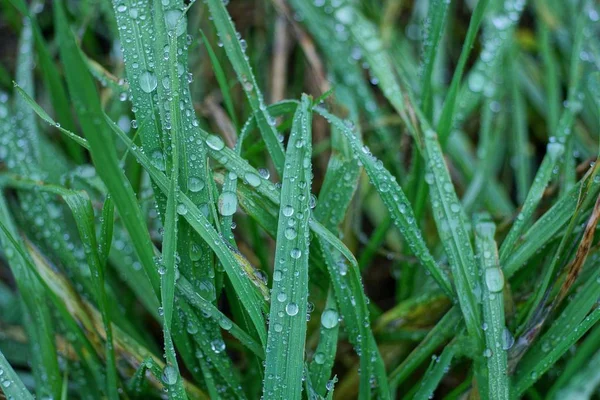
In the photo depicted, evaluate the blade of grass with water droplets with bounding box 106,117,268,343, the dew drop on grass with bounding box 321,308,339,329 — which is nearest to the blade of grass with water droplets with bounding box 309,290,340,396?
the dew drop on grass with bounding box 321,308,339,329

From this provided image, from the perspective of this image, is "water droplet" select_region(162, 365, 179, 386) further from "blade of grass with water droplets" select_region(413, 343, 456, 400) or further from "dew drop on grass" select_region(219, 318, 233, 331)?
"blade of grass with water droplets" select_region(413, 343, 456, 400)

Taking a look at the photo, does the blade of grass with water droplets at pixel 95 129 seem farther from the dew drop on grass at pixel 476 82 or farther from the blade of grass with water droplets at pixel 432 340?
the dew drop on grass at pixel 476 82

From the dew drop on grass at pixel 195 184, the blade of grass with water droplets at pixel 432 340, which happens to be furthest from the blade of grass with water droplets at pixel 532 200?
the dew drop on grass at pixel 195 184

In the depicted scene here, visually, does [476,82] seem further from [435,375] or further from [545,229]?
[435,375]

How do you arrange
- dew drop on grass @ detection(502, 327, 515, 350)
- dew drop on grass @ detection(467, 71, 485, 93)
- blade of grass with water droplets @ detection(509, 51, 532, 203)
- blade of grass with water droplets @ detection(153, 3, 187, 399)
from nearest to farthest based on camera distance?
blade of grass with water droplets @ detection(153, 3, 187, 399), dew drop on grass @ detection(502, 327, 515, 350), dew drop on grass @ detection(467, 71, 485, 93), blade of grass with water droplets @ detection(509, 51, 532, 203)

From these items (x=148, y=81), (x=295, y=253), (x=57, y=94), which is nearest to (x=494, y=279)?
(x=295, y=253)

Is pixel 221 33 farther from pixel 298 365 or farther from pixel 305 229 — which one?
pixel 298 365

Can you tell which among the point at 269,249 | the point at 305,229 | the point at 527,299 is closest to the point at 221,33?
the point at 305,229
